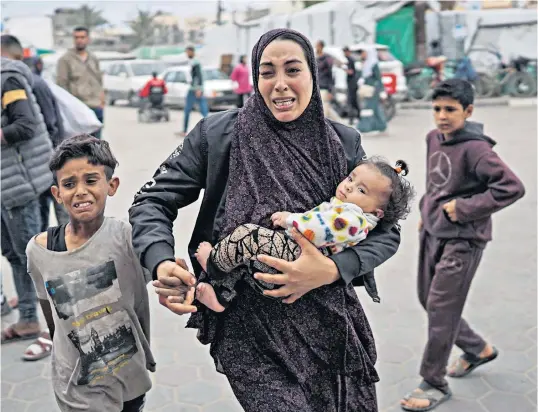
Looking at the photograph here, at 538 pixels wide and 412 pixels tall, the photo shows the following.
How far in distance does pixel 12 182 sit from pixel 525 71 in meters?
17.7

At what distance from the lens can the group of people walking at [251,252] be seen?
1857 millimetres

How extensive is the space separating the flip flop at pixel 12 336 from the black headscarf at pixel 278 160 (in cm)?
275

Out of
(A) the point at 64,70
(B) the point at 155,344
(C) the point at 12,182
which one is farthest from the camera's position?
(A) the point at 64,70

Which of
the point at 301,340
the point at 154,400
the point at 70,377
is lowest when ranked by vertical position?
the point at 154,400

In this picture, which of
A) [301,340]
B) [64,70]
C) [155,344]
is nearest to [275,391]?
[301,340]

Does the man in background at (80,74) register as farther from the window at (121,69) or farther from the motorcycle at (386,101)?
the window at (121,69)

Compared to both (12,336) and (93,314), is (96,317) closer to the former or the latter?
(93,314)

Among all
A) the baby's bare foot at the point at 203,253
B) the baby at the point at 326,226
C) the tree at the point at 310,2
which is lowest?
the baby's bare foot at the point at 203,253

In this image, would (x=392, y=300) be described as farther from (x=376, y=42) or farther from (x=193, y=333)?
(x=376, y=42)

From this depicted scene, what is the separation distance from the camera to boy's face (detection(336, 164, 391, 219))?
6.31 feet

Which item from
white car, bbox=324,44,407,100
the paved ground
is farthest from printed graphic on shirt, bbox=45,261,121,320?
white car, bbox=324,44,407,100

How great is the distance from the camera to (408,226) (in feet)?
22.3

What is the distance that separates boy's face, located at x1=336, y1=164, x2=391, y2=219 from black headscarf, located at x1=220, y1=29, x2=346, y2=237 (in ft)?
0.20

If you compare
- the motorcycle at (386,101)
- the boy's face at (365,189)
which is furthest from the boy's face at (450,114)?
the motorcycle at (386,101)
